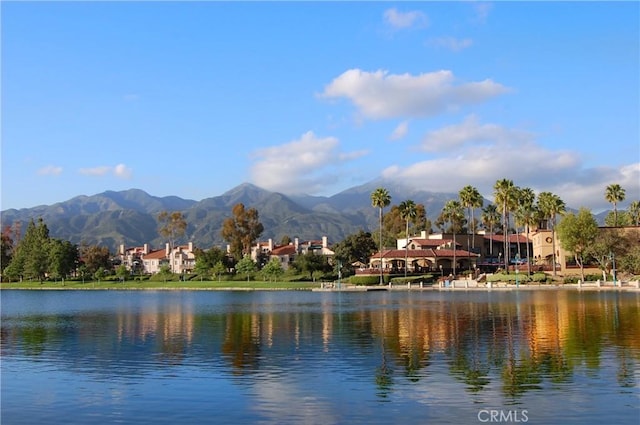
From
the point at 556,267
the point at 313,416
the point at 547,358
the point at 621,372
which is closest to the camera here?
the point at 313,416

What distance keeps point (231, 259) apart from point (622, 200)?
90291 millimetres

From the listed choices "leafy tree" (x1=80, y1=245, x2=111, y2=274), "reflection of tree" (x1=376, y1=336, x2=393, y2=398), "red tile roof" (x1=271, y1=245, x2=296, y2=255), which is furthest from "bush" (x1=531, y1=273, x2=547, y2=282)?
"leafy tree" (x1=80, y1=245, x2=111, y2=274)

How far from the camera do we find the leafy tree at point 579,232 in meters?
116

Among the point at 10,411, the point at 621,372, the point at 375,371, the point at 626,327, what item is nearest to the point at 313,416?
the point at 375,371

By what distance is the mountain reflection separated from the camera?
27.0 m

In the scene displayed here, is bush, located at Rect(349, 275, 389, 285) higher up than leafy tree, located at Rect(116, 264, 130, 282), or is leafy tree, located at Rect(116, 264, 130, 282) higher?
leafy tree, located at Rect(116, 264, 130, 282)

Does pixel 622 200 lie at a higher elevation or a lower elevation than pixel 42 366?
higher

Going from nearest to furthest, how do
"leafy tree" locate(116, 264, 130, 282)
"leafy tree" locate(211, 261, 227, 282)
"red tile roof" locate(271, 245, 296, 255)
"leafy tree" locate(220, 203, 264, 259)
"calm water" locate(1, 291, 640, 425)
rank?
1. "calm water" locate(1, 291, 640, 425)
2. "leafy tree" locate(211, 261, 227, 282)
3. "leafy tree" locate(116, 264, 130, 282)
4. "leafy tree" locate(220, 203, 264, 259)
5. "red tile roof" locate(271, 245, 296, 255)

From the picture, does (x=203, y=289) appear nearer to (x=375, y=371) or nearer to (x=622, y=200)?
(x=622, y=200)

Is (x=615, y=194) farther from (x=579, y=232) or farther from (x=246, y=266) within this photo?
(x=246, y=266)

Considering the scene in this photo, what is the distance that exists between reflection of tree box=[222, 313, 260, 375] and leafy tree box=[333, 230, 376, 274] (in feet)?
309

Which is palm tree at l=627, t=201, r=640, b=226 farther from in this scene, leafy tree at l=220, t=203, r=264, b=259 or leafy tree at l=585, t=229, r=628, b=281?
leafy tree at l=220, t=203, r=264, b=259

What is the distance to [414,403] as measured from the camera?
2089 centimetres

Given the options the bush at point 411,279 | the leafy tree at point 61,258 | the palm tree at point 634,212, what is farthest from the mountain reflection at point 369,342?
the leafy tree at point 61,258
